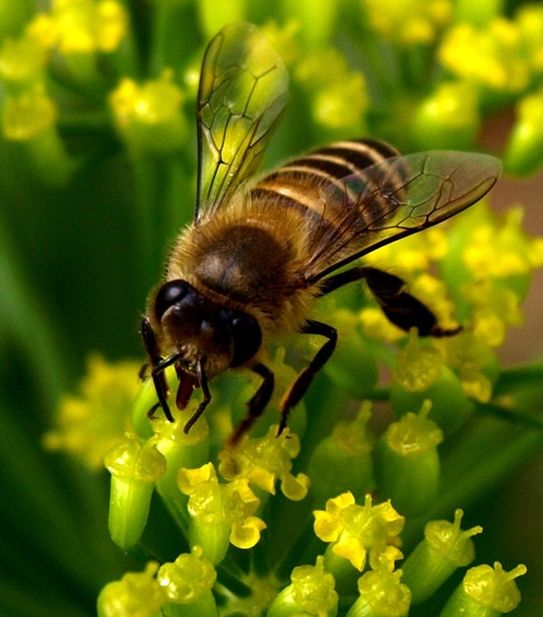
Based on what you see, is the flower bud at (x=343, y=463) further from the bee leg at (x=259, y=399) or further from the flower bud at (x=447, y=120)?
the flower bud at (x=447, y=120)

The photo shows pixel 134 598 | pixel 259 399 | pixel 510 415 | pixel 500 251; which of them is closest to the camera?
pixel 134 598

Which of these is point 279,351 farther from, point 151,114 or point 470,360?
point 151,114

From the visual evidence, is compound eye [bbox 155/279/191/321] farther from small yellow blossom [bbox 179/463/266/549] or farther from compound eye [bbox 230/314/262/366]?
small yellow blossom [bbox 179/463/266/549]

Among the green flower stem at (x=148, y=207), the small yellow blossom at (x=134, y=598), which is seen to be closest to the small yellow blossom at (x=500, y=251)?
the green flower stem at (x=148, y=207)

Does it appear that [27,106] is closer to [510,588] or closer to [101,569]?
[101,569]

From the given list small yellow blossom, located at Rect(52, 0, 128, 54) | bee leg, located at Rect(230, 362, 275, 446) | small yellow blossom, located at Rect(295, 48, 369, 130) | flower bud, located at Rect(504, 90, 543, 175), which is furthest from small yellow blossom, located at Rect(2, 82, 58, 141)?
flower bud, located at Rect(504, 90, 543, 175)

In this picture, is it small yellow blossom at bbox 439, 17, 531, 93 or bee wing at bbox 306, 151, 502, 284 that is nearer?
bee wing at bbox 306, 151, 502, 284

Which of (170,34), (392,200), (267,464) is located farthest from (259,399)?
(170,34)
